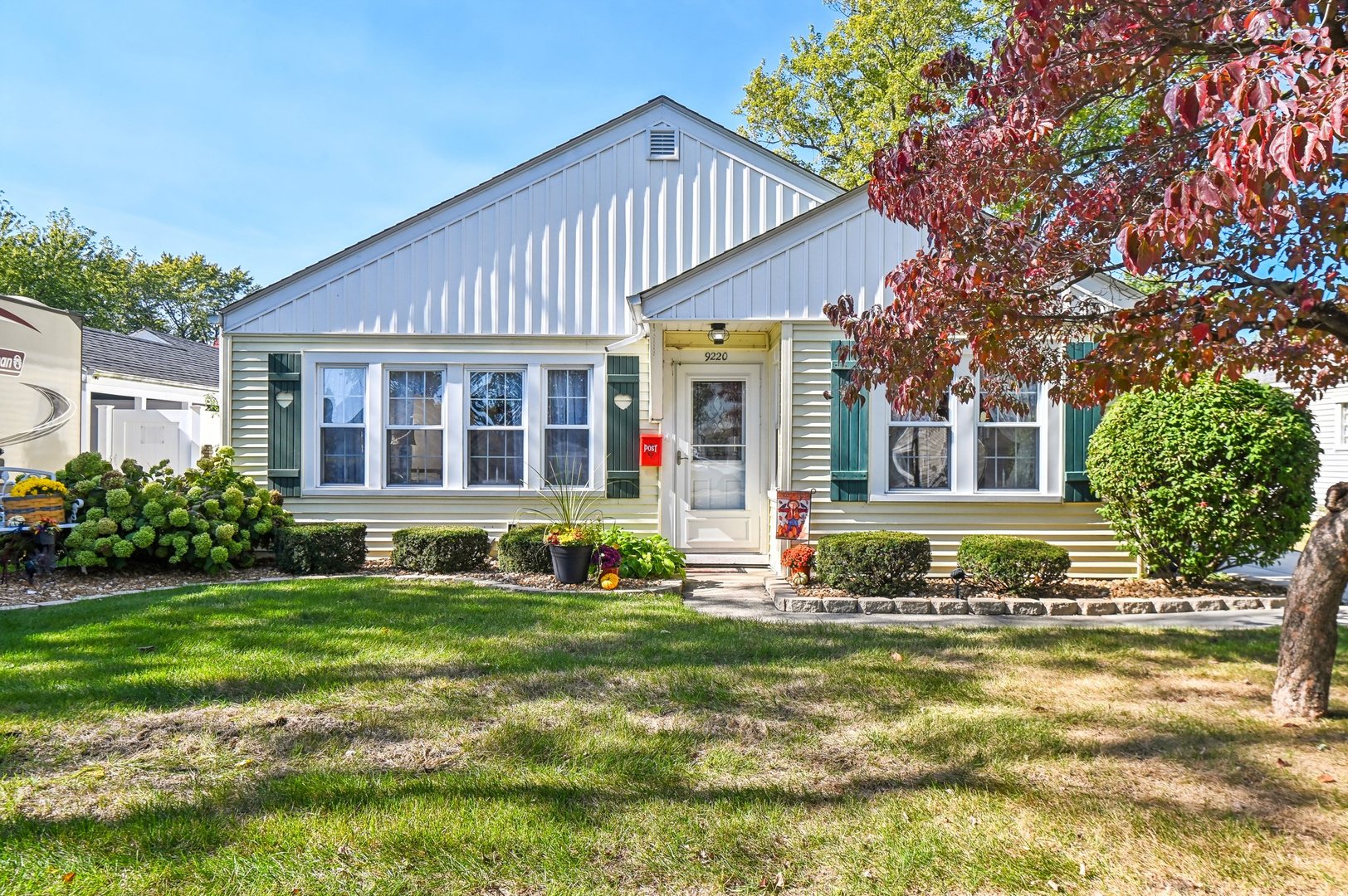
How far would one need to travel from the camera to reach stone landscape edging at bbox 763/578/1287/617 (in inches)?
247

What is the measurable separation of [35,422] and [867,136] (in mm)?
16286

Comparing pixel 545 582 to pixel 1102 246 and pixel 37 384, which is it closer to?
pixel 1102 246

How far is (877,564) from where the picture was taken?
6.59 metres

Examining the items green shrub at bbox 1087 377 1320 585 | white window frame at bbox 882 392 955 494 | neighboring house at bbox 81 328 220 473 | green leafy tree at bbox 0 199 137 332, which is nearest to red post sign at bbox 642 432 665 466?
white window frame at bbox 882 392 955 494

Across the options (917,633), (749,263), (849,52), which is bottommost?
(917,633)

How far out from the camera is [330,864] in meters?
2.27

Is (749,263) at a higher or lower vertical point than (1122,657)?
higher

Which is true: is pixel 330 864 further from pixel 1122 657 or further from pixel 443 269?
pixel 443 269

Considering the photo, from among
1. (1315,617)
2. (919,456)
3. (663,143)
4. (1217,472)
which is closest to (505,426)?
(663,143)

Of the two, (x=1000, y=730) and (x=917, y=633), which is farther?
(x=917, y=633)

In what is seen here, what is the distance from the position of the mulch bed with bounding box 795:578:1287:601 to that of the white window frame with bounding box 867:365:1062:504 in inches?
35.1

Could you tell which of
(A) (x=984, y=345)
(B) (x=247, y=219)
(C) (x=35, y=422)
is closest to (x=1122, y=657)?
(A) (x=984, y=345)

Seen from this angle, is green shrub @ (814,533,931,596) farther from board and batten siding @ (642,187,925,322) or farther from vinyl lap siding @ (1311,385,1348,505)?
vinyl lap siding @ (1311,385,1348,505)

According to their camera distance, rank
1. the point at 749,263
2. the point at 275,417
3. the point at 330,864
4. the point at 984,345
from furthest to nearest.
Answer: the point at 275,417, the point at 749,263, the point at 984,345, the point at 330,864
